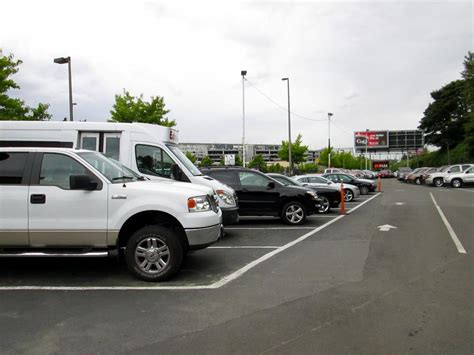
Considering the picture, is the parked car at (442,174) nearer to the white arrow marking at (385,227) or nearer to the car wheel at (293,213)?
the white arrow marking at (385,227)

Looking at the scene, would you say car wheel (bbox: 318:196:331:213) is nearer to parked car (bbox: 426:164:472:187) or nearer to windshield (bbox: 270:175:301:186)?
windshield (bbox: 270:175:301:186)

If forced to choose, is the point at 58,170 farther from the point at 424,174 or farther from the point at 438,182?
the point at 424,174

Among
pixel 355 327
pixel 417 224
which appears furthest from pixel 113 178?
pixel 417 224

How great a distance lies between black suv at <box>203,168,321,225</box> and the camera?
1218 cm

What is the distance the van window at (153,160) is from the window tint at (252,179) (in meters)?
3.04

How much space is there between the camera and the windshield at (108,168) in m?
6.01

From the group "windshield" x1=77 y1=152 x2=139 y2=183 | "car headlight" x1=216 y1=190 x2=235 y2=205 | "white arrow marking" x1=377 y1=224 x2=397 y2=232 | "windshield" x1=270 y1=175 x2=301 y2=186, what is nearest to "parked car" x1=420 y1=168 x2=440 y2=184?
"windshield" x1=270 y1=175 x2=301 y2=186

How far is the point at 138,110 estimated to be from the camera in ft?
102

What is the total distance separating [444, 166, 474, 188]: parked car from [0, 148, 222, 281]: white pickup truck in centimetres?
3164

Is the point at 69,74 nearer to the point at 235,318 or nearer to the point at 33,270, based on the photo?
the point at 33,270

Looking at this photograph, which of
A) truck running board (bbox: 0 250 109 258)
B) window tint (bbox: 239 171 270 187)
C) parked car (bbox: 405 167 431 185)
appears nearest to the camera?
truck running board (bbox: 0 250 109 258)

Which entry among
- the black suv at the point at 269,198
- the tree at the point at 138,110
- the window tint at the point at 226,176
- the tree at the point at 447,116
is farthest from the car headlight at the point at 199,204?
the tree at the point at 447,116

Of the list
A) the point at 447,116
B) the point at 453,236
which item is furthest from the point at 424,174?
the point at 447,116

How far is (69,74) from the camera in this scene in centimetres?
2117
